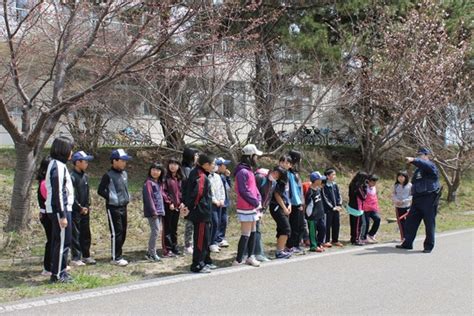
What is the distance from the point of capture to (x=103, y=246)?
8516mm

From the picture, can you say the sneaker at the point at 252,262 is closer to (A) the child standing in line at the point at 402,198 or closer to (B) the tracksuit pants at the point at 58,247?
(B) the tracksuit pants at the point at 58,247

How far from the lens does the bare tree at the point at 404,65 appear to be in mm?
13664

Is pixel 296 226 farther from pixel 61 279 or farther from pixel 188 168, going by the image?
pixel 61 279

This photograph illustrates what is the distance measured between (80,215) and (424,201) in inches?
228

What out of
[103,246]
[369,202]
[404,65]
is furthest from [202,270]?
[404,65]

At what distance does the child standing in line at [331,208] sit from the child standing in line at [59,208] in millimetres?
4815

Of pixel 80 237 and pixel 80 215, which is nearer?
pixel 80 215

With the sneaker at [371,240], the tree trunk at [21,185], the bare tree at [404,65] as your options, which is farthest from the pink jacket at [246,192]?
the bare tree at [404,65]

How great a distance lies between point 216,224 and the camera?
799cm

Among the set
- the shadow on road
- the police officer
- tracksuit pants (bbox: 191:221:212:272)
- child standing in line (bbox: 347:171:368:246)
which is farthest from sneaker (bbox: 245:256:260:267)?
the police officer

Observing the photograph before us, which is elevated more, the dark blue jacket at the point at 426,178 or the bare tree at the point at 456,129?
the bare tree at the point at 456,129

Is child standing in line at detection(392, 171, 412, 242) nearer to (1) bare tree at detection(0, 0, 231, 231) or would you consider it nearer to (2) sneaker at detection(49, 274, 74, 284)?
(1) bare tree at detection(0, 0, 231, 231)

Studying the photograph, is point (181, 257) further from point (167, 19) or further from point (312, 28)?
point (312, 28)

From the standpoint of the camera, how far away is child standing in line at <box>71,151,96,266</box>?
7054 millimetres
